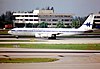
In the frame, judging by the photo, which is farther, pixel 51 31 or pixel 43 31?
pixel 51 31

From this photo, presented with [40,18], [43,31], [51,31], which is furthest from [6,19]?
[51,31]

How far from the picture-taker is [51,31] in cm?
2367

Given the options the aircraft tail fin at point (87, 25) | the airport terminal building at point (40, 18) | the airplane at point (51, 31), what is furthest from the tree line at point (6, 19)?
the aircraft tail fin at point (87, 25)

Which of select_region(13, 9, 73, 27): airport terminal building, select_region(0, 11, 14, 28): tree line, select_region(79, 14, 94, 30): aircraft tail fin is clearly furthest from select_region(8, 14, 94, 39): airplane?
select_region(0, 11, 14, 28): tree line

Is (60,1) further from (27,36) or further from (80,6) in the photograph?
(27,36)

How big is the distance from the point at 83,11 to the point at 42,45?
3560mm

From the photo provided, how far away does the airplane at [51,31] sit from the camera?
75.8 feet

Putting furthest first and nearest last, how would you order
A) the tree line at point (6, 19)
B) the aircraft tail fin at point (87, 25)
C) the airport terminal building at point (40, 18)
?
the aircraft tail fin at point (87, 25) → the airport terminal building at point (40, 18) → the tree line at point (6, 19)

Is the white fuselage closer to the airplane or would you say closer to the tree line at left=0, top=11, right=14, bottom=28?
the airplane

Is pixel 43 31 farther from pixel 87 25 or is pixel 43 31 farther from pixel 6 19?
pixel 6 19

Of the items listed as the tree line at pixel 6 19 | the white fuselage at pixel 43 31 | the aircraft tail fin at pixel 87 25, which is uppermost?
the tree line at pixel 6 19

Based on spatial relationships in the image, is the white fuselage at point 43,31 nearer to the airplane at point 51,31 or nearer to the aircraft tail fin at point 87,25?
the airplane at point 51,31

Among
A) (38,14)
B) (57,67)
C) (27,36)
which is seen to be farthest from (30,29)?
(57,67)

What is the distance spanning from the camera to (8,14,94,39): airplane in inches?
910
